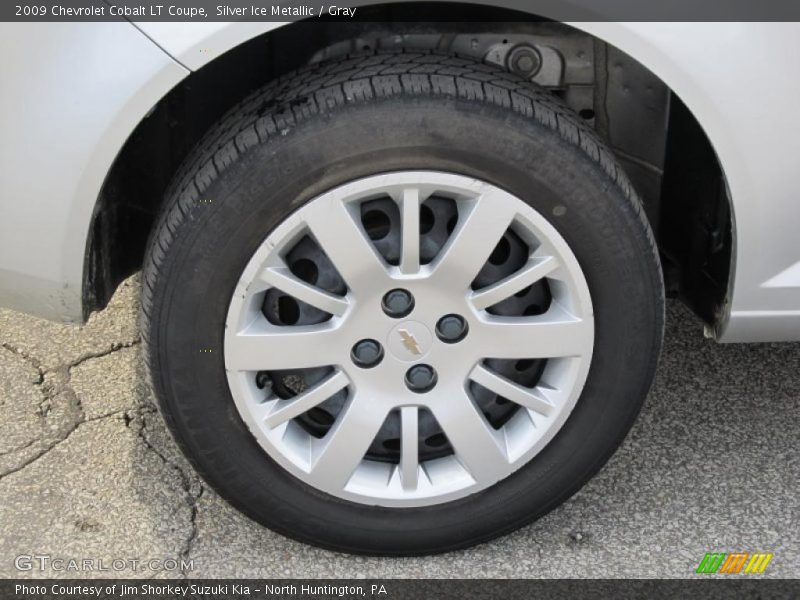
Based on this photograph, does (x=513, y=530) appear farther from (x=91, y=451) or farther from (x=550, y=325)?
(x=91, y=451)

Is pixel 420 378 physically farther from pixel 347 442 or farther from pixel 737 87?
pixel 737 87

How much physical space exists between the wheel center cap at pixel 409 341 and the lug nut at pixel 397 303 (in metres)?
0.02

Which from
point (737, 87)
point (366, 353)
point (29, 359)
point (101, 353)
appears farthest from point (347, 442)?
point (29, 359)

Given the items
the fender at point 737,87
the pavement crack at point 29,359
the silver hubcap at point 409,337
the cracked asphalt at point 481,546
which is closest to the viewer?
the fender at point 737,87

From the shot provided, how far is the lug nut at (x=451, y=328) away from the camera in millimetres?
1951

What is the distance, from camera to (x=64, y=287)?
6.26 feet

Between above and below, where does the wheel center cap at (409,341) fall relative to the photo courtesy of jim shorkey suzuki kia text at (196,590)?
above

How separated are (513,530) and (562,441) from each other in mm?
224

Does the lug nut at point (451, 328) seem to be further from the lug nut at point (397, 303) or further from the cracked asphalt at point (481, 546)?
the cracked asphalt at point (481, 546)

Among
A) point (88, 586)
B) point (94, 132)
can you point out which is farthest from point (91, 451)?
point (94, 132)

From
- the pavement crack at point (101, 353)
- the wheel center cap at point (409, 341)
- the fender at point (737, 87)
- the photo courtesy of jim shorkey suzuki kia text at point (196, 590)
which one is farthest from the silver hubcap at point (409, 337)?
the pavement crack at point (101, 353)

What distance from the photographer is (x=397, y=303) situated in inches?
75.7

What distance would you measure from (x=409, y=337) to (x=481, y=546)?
51 cm

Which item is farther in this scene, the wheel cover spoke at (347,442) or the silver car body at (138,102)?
the wheel cover spoke at (347,442)
